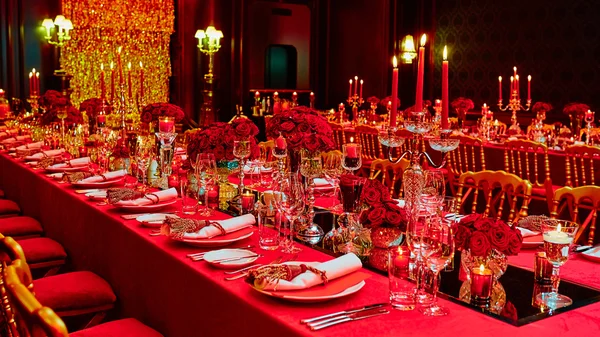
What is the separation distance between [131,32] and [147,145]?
28.0 ft

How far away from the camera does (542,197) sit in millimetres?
5812

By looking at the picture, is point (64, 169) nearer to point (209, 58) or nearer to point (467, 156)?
point (467, 156)

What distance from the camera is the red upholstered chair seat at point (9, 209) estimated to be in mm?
4629

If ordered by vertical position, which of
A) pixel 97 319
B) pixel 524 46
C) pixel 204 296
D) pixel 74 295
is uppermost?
pixel 524 46

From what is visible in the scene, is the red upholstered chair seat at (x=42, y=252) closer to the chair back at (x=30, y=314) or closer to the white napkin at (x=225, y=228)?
the white napkin at (x=225, y=228)

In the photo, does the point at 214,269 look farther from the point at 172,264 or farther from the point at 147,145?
the point at 147,145

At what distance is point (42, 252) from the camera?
358cm

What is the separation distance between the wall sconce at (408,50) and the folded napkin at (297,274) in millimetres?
11138

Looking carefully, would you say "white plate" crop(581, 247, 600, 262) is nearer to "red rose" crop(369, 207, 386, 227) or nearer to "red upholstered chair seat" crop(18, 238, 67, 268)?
"red rose" crop(369, 207, 386, 227)

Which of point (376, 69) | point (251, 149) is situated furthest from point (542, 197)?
point (376, 69)

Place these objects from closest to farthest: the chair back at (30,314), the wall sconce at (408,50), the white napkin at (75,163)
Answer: the chair back at (30,314) < the white napkin at (75,163) < the wall sconce at (408,50)

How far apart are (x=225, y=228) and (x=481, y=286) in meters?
1.00

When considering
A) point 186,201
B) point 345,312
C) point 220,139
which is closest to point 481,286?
point 345,312

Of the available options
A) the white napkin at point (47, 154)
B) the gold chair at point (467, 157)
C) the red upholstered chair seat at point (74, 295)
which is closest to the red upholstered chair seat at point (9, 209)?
the white napkin at point (47, 154)
